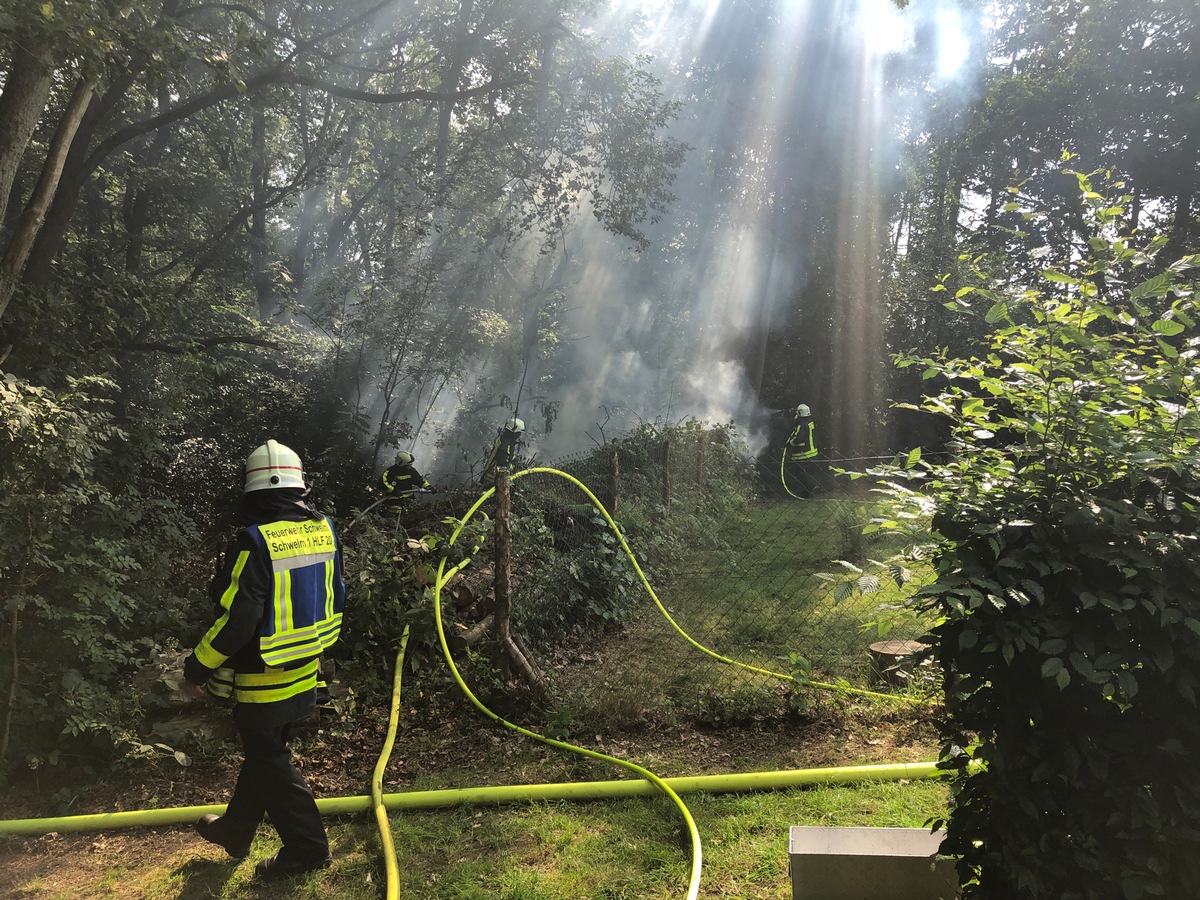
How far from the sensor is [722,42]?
23672mm

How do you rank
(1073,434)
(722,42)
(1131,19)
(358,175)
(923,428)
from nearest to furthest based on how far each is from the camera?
(1073,434) < (1131,19) < (923,428) < (722,42) < (358,175)

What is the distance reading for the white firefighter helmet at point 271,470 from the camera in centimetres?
308

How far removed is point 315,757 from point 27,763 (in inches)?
59.2

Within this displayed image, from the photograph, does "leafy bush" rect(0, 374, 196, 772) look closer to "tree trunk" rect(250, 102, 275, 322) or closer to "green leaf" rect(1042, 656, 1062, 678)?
"green leaf" rect(1042, 656, 1062, 678)

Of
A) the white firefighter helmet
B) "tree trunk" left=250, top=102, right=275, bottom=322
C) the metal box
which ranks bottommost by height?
the metal box

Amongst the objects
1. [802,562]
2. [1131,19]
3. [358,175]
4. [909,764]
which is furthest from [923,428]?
[358,175]

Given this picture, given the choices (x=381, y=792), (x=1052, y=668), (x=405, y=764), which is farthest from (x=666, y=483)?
(x=1052, y=668)

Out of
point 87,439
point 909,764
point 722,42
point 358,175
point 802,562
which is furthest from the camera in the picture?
point 358,175

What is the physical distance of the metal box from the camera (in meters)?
2.57

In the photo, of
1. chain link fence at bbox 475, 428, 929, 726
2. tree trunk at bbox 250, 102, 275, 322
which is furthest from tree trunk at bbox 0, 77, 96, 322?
tree trunk at bbox 250, 102, 275, 322

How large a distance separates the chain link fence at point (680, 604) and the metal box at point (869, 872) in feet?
2.61

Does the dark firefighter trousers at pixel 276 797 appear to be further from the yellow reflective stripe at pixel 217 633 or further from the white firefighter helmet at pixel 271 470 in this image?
the white firefighter helmet at pixel 271 470

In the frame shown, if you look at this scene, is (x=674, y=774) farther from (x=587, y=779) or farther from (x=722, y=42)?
(x=722, y=42)

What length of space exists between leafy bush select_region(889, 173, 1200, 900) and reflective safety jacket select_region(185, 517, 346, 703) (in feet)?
7.82
